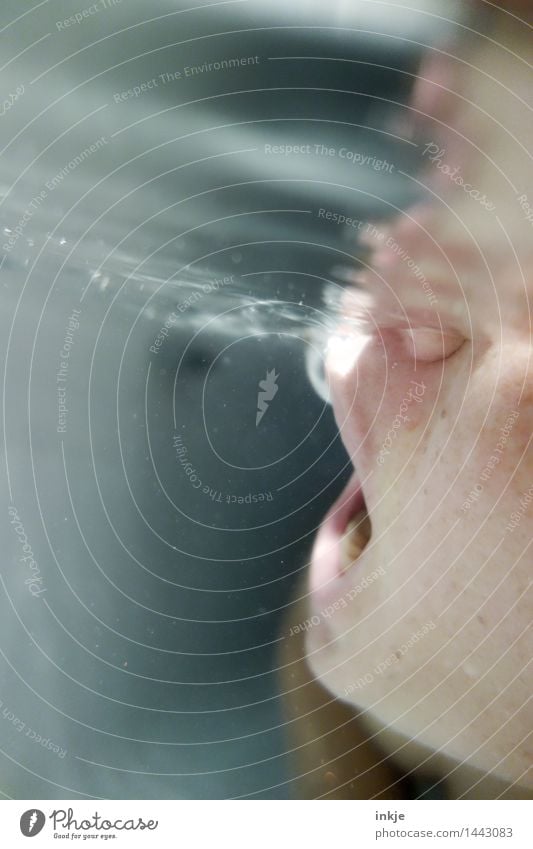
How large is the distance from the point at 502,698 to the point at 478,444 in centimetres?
18

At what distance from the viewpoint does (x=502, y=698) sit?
480mm

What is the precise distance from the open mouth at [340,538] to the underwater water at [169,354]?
0.6 inches

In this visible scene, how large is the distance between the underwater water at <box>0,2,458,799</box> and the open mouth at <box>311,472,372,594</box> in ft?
0.05

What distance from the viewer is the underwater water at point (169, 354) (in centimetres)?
45

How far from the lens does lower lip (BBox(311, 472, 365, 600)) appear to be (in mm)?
486

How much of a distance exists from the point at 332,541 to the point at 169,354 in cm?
17

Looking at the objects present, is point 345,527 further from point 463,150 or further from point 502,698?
point 463,150

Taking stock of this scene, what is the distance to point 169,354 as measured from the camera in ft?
1.52
